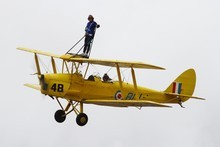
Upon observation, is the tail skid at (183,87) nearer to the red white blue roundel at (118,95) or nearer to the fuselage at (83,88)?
the fuselage at (83,88)

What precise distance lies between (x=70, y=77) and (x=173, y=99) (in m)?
6.91

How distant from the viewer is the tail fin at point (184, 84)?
3538 centimetres

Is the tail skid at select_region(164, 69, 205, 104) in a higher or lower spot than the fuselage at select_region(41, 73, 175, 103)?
lower

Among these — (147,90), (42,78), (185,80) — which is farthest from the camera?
(185,80)

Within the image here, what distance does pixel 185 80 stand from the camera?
3603 centimetres

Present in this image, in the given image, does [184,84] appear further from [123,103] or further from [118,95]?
[123,103]

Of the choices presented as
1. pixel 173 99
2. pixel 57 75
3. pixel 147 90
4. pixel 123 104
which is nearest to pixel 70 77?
pixel 57 75

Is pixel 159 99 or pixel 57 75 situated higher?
pixel 57 75

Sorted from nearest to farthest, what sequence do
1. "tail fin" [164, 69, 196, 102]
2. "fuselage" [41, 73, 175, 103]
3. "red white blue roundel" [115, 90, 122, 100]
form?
"fuselage" [41, 73, 175, 103]
"red white blue roundel" [115, 90, 122, 100]
"tail fin" [164, 69, 196, 102]

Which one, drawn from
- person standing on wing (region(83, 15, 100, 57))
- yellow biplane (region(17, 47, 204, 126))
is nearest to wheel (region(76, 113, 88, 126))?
yellow biplane (region(17, 47, 204, 126))

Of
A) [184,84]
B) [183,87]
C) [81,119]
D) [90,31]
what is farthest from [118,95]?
[184,84]

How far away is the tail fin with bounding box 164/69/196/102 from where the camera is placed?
35.4 m

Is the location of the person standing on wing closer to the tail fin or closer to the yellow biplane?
the yellow biplane

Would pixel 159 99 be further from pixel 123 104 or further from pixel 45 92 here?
pixel 45 92
